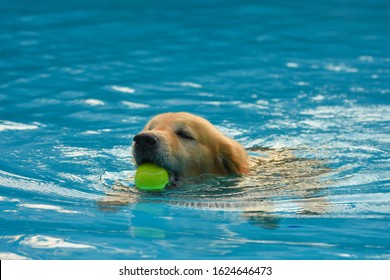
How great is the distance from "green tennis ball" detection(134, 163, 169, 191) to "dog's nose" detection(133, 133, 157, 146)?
0.60 ft

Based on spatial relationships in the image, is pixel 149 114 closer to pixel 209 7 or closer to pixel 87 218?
pixel 87 218

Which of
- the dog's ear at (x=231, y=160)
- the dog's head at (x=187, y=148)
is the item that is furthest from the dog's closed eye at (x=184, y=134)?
the dog's ear at (x=231, y=160)

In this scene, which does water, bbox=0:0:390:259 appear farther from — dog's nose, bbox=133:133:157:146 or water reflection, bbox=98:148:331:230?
dog's nose, bbox=133:133:157:146

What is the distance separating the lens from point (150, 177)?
20.0 ft

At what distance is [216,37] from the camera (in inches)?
496

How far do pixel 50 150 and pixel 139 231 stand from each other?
2.45m

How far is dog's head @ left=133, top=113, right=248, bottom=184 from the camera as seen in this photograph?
20.2 ft

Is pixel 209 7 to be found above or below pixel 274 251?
above

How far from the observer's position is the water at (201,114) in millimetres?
5449

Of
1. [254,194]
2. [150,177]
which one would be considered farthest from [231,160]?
[150,177]

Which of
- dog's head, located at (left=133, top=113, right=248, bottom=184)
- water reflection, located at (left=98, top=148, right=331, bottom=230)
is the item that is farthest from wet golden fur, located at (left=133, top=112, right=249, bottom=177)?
water reflection, located at (left=98, top=148, right=331, bottom=230)

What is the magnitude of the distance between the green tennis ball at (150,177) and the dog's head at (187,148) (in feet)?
0.26

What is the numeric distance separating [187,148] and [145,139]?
1.68 feet

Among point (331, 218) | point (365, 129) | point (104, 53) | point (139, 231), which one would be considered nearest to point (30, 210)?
point (139, 231)
